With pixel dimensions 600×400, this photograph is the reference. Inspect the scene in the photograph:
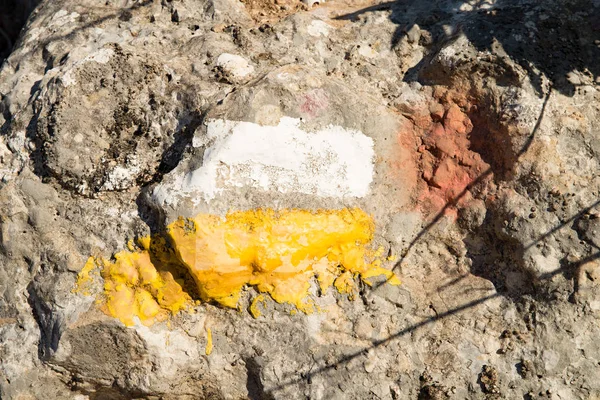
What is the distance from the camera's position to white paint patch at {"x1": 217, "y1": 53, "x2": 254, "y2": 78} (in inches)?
137

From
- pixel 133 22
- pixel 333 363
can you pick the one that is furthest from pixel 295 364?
pixel 133 22

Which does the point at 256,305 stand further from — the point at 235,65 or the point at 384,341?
the point at 235,65

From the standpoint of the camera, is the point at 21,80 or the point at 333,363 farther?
the point at 21,80

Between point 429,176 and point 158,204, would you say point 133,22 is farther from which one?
point 429,176

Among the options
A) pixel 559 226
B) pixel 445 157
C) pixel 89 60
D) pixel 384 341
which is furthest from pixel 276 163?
pixel 559 226

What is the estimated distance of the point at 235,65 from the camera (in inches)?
138

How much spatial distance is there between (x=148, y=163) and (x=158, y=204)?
1.24 ft

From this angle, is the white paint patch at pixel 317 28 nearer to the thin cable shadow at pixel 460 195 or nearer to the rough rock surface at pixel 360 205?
the rough rock surface at pixel 360 205

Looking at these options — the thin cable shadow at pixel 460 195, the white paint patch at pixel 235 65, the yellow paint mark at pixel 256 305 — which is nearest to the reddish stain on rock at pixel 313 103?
the white paint patch at pixel 235 65

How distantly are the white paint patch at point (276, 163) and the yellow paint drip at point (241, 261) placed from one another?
0.14 m

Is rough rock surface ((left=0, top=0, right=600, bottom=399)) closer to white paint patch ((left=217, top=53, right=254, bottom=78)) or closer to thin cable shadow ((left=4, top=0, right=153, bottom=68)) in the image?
white paint patch ((left=217, top=53, right=254, bottom=78))

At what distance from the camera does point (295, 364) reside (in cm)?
307

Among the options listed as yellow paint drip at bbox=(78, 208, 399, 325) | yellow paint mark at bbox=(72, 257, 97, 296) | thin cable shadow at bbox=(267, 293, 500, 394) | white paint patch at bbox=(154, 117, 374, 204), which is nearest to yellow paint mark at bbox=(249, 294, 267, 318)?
yellow paint drip at bbox=(78, 208, 399, 325)

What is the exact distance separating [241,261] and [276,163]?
544 millimetres
